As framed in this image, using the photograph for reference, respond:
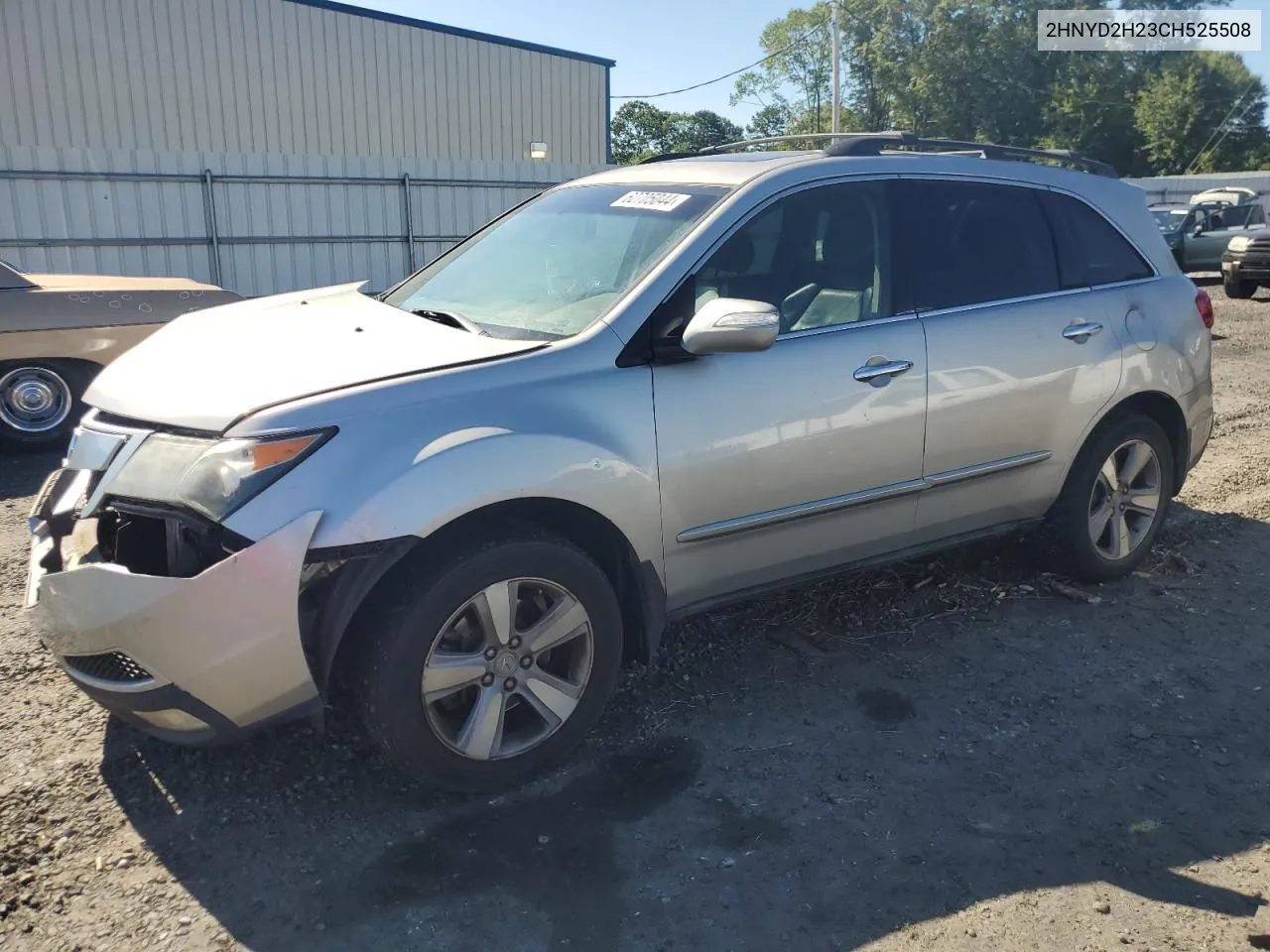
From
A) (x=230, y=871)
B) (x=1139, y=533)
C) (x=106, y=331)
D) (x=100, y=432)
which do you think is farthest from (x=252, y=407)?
(x=106, y=331)

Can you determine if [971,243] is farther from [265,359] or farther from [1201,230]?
[1201,230]

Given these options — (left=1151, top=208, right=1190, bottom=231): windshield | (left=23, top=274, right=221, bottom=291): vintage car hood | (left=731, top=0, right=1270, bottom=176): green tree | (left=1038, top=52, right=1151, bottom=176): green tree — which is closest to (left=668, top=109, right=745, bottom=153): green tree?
(left=731, top=0, right=1270, bottom=176): green tree

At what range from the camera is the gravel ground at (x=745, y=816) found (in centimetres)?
260

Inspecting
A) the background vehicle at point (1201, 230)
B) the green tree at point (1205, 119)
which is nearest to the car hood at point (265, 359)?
the background vehicle at point (1201, 230)

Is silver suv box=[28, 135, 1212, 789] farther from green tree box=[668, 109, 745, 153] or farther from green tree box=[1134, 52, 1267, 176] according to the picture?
green tree box=[668, 109, 745, 153]

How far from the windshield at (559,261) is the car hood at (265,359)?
21 centimetres

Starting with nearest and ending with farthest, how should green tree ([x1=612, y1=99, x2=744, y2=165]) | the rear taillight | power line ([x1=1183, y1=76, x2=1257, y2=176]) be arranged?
the rear taillight < power line ([x1=1183, y1=76, x2=1257, y2=176]) < green tree ([x1=612, y1=99, x2=744, y2=165])

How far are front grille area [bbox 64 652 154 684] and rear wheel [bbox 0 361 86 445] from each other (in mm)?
5265

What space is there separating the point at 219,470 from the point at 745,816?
1.76m

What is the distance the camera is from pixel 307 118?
713 inches

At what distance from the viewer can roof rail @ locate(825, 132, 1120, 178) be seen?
408 centimetres

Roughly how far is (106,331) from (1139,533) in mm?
6675

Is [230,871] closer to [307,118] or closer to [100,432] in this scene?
[100,432]

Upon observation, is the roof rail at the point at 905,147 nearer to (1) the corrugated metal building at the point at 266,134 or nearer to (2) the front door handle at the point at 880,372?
(2) the front door handle at the point at 880,372
